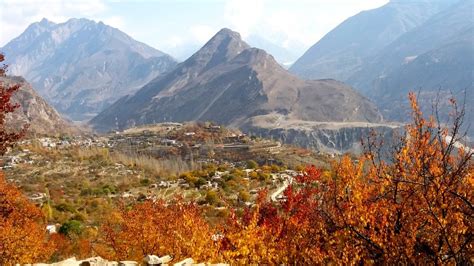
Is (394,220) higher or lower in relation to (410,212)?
lower

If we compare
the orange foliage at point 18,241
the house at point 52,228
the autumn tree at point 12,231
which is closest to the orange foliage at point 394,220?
the autumn tree at point 12,231

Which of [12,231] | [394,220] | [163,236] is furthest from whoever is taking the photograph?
[12,231]

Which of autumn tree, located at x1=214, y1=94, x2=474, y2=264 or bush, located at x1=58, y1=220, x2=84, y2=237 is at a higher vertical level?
autumn tree, located at x1=214, y1=94, x2=474, y2=264

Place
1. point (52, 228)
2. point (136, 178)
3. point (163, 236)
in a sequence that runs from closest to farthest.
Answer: point (163, 236) < point (52, 228) < point (136, 178)

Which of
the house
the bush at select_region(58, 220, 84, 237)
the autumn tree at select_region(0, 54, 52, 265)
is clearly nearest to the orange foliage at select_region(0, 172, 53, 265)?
the autumn tree at select_region(0, 54, 52, 265)

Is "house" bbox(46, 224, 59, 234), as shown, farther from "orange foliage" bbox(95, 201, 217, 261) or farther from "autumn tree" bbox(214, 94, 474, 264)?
"autumn tree" bbox(214, 94, 474, 264)

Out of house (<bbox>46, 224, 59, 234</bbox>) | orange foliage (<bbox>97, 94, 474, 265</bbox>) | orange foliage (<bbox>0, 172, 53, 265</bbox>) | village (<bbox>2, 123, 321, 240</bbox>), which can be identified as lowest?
village (<bbox>2, 123, 321, 240</bbox>)

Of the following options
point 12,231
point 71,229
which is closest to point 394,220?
point 12,231

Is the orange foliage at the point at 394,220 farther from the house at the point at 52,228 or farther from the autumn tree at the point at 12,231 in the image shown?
the house at the point at 52,228

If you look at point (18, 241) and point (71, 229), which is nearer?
point (18, 241)

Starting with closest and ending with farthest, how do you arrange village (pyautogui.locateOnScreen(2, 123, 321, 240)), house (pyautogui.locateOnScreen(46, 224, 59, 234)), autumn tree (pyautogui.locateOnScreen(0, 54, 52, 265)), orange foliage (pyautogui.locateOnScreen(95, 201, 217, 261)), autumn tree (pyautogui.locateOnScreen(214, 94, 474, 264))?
autumn tree (pyautogui.locateOnScreen(214, 94, 474, 264))
autumn tree (pyautogui.locateOnScreen(0, 54, 52, 265))
orange foliage (pyautogui.locateOnScreen(95, 201, 217, 261))
house (pyautogui.locateOnScreen(46, 224, 59, 234))
village (pyautogui.locateOnScreen(2, 123, 321, 240))

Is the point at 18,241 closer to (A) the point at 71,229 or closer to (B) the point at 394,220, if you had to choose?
A: (A) the point at 71,229

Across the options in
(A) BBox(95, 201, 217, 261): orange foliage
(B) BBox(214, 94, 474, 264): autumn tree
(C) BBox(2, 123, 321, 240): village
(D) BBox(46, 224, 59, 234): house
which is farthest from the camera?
(C) BBox(2, 123, 321, 240): village

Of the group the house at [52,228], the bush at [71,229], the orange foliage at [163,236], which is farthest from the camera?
the house at [52,228]
